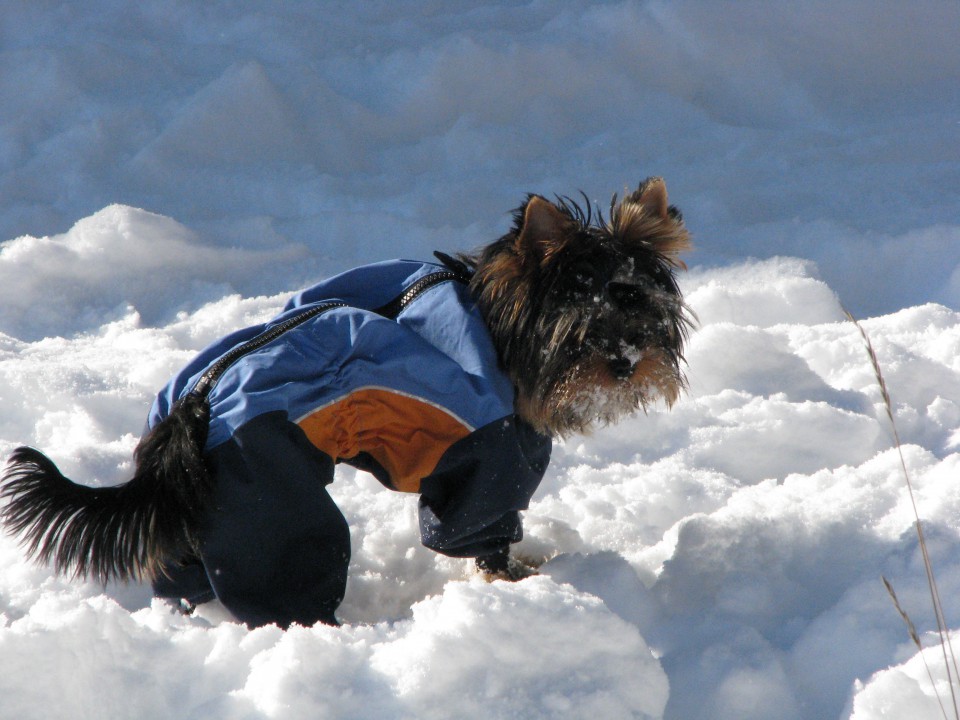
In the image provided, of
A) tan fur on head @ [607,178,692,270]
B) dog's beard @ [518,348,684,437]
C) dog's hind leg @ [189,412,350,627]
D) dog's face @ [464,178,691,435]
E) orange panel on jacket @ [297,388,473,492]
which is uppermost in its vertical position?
tan fur on head @ [607,178,692,270]

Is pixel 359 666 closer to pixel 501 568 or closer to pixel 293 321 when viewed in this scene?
pixel 293 321

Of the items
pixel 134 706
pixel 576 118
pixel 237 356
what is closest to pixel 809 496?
pixel 237 356

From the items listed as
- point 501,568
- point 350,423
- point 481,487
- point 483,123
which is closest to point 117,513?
point 350,423

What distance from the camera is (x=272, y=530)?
2133mm

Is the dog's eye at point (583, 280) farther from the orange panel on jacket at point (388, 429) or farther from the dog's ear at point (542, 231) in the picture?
the orange panel on jacket at point (388, 429)

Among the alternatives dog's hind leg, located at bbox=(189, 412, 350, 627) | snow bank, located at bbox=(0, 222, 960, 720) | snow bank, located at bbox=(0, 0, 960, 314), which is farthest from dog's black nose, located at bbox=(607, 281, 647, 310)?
snow bank, located at bbox=(0, 0, 960, 314)

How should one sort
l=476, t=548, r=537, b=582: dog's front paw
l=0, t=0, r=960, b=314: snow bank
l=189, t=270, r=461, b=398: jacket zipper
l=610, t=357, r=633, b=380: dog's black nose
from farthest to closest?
l=0, t=0, r=960, b=314: snow bank
l=476, t=548, r=537, b=582: dog's front paw
l=610, t=357, r=633, b=380: dog's black nose
l=189, t=270, r=461, b=398: jacket zipper

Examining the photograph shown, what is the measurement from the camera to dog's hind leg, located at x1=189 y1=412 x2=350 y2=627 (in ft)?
6.88

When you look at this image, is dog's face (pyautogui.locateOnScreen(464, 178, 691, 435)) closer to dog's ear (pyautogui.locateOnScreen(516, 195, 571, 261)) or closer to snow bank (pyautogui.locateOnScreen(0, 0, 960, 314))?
dog's ear (pyautogui.locateOnScreen(516, 195, 571, 261))

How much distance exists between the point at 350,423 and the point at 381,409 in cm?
8

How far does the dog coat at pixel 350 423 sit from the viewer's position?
212cm

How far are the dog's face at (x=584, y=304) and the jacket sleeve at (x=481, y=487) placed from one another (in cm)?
13

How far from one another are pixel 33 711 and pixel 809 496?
2148 millimetres

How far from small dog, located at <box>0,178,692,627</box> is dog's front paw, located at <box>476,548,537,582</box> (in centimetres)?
8
